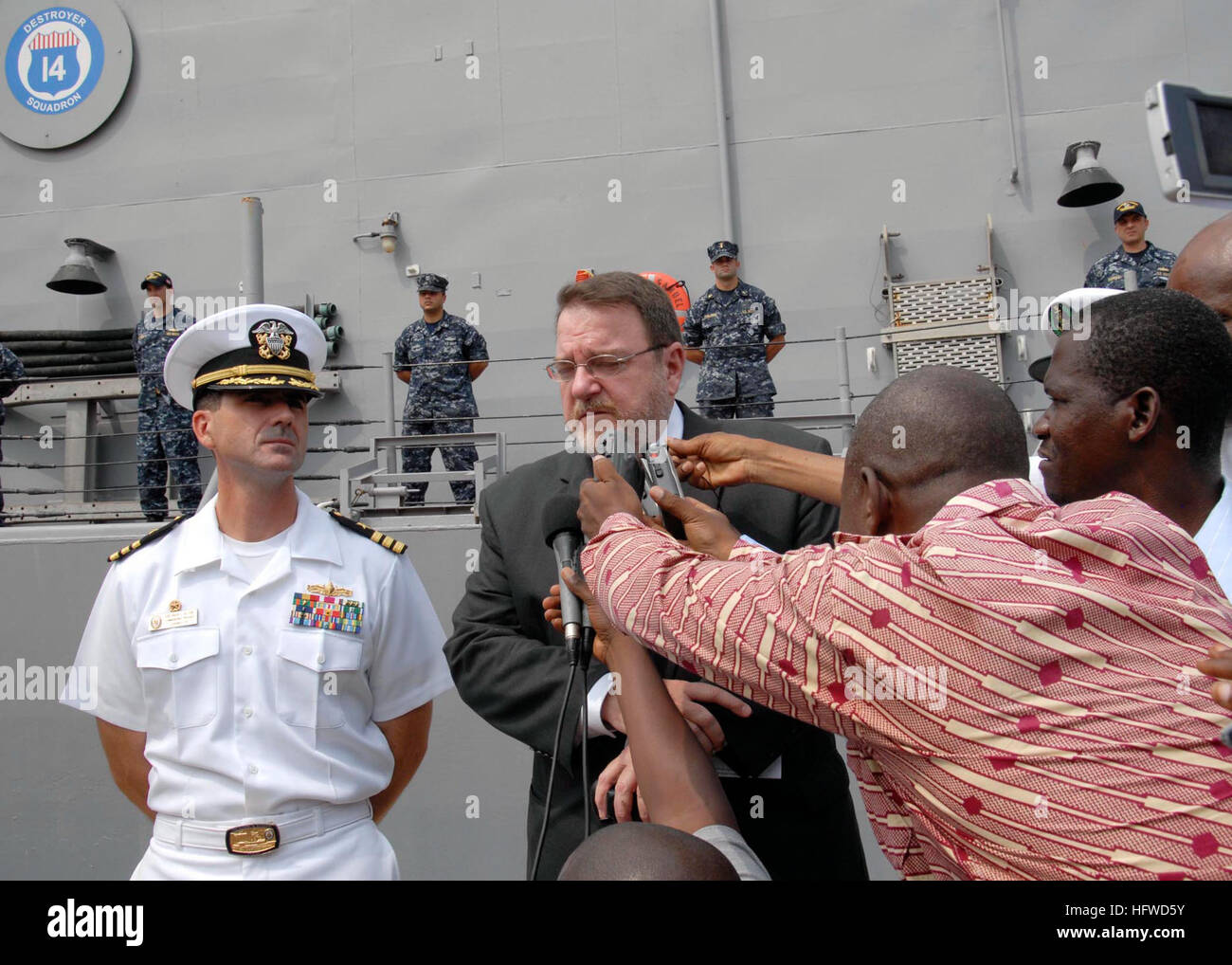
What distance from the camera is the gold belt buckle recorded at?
1.95 m

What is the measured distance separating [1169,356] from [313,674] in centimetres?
181

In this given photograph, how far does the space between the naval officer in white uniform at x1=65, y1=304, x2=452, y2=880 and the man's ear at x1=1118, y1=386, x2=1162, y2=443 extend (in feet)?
5.33

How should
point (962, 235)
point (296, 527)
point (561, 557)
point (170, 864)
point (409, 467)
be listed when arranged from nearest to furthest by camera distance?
1. point (561, 557)
2. point (170, 864)
3. point (296, 527)
4. point (409, 467)
5. point (962, 235)

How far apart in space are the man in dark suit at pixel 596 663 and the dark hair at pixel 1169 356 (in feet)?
2.14

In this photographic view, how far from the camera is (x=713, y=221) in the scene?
27.3ft

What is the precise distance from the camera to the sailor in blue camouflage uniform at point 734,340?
7.10 m

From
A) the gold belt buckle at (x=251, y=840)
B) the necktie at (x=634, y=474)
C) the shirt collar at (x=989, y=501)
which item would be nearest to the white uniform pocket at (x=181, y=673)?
the gold belt buckle at (x=251, y=840)

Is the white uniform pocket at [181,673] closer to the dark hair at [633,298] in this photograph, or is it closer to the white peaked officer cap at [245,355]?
the white peaked officer cap at [245,355]

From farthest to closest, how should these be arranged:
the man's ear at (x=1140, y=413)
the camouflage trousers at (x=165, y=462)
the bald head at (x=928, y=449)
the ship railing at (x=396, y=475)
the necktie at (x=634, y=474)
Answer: the camouflage trousers at (x=165, y=462) < the ship railing at (x=396, y=475) < the necktie at (x=634, y=474) < the man's ear at (x=1140, y=413) < the bald head at (x=928, y=449)

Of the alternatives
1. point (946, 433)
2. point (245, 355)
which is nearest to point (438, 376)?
point (245, 355)

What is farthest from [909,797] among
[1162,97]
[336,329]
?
[336,329]
